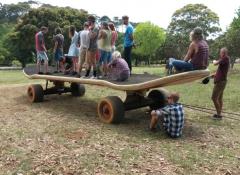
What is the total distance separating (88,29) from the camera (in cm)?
1146

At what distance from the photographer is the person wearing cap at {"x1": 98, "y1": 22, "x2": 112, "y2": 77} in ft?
36.7

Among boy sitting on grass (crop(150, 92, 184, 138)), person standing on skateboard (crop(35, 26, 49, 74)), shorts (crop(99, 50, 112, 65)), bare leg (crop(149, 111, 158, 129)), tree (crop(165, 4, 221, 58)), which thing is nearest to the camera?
boy sitting on grass (crop(150, 92, 184, 138))

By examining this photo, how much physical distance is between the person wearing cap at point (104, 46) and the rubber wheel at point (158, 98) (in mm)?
1601

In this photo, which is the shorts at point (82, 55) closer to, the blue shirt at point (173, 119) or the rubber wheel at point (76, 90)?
the rubber wheel at point (76, 90)

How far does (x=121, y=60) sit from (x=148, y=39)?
232 feet

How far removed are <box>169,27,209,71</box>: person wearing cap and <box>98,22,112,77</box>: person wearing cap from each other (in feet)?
9.48

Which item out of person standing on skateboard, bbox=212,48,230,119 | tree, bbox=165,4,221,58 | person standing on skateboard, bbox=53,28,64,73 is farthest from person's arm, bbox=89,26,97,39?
tree, bbox=165,4,221,58

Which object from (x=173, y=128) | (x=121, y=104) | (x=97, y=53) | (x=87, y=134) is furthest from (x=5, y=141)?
(x=97, y=53)

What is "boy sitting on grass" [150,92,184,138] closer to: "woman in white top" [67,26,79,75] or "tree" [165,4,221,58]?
"woman in white top" [67,26,79,75]

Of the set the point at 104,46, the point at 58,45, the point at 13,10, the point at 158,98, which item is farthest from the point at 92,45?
the point at 13,10

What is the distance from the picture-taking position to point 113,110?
9484mm

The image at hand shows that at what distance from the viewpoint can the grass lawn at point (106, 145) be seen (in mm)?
6684

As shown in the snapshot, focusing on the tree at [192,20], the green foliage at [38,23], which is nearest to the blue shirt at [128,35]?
the green foliage at [38,23]

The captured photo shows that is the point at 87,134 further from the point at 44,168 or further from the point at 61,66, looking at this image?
the point at 61,66
